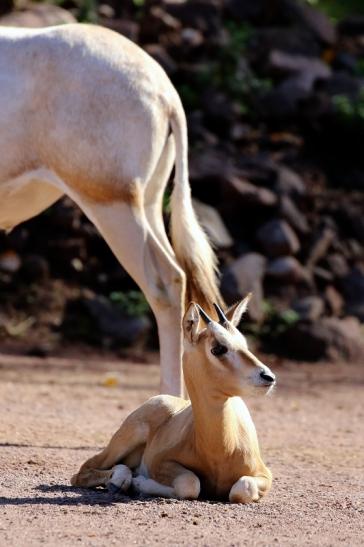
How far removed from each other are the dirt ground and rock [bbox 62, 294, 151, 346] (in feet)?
2.21

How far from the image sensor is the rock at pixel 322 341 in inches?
444

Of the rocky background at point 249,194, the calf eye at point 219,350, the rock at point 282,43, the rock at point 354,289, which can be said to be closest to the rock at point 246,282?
the rocky background at point 249,194

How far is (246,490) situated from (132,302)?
6.74m

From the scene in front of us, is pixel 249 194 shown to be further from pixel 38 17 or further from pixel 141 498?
pixel 141 498

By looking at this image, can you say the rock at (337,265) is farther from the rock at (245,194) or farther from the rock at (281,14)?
the rock at (281,14)

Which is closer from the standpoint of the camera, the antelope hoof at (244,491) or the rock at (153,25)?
the antelope hoof at (244,491)

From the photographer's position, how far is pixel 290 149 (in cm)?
1439

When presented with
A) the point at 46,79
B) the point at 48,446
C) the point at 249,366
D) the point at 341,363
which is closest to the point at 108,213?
the point at 46,79

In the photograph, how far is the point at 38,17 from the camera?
519 inches

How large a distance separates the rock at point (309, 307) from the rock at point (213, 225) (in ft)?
2.94

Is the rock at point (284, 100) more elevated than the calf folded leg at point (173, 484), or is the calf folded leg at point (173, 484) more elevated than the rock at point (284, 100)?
the calf folded leg at point (173, 484)

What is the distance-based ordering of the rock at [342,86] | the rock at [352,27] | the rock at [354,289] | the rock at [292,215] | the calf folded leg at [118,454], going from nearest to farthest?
1. the calf folded leg at [118,454]
2. the rock at [354,289]
3. the rock at [292,215]
4. the rock at [342,86]
5. the rock at [352,27]

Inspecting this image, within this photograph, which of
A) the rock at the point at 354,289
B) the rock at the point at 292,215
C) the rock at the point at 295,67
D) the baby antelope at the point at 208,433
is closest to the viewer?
the baby antelope at the point at 208,433

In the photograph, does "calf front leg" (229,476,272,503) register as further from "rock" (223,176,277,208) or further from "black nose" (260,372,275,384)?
"rock" (223,176,277,208)
